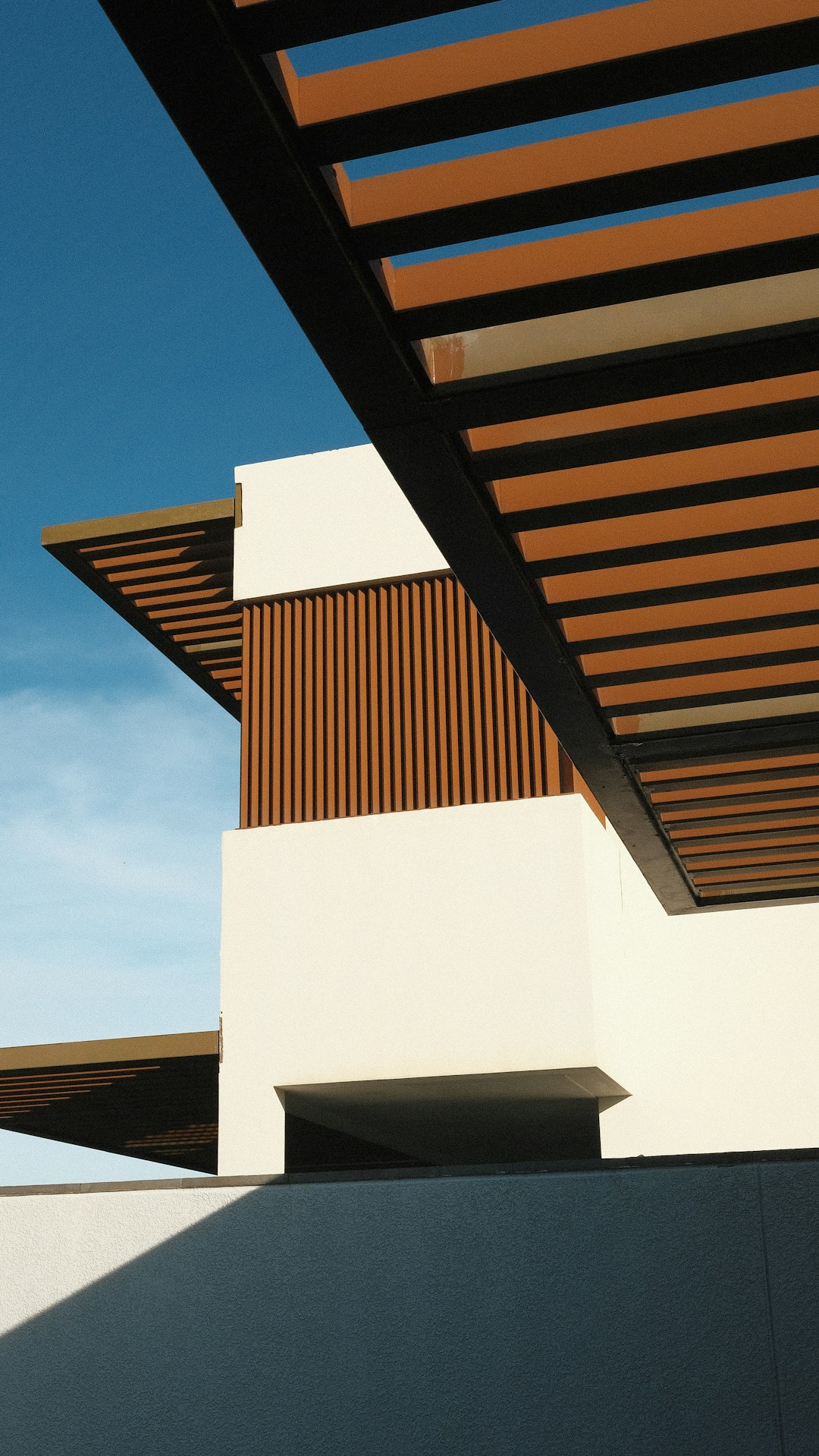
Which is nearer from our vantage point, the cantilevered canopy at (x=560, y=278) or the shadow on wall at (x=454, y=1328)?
the cantilevered canopy at (x=560, y=278)

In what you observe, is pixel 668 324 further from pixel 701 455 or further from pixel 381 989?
pixel 381 989

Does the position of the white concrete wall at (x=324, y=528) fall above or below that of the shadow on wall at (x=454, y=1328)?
above

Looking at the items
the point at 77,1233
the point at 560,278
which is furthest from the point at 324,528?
the point at 560,278

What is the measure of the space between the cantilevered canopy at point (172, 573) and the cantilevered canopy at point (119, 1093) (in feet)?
16.1

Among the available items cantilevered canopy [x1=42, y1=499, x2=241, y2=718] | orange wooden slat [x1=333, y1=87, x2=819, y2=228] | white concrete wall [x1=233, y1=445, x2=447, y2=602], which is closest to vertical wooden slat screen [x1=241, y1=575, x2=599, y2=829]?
white concrete wall [x1=233, y1=445, x2=447, y2=602]

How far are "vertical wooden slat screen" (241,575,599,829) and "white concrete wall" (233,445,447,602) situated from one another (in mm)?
202

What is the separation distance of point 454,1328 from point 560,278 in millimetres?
4403

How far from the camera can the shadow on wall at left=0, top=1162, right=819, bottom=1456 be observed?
5086mm

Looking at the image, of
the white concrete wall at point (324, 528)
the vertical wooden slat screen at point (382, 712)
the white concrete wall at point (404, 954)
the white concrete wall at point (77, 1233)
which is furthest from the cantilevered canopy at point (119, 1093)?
the white concrete wall at point (77, 1233)

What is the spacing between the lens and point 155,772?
69.2 ft

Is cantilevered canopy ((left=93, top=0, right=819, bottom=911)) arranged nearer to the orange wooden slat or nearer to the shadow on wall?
the orange wooden slat

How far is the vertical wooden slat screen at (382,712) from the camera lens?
1252cm

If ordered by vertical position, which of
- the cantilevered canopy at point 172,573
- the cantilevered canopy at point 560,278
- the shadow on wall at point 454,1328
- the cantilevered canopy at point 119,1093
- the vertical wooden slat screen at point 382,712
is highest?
the cantilevered canopy at point 172,573

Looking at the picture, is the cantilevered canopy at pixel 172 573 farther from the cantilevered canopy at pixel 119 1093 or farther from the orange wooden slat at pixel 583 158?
the orange wooden slat at pixel 583 158
